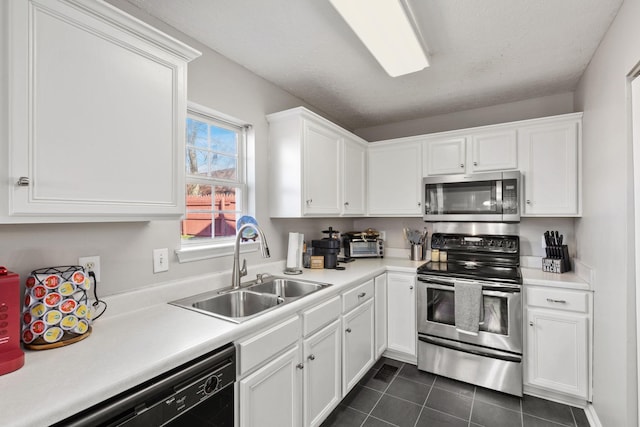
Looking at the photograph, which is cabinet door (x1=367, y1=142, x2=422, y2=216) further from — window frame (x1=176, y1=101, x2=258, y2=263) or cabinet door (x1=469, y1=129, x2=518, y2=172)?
window frame (x1=176, y1=101, x2=258, y2=263)

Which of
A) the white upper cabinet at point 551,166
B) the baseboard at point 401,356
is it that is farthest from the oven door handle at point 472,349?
the white upper cabinet at point 551,166

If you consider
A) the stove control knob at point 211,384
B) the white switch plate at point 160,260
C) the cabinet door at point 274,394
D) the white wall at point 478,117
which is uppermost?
the white wall at point 478,117

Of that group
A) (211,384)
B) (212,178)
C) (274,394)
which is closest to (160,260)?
(212,178)

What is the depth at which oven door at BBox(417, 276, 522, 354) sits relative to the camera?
7.52 feet

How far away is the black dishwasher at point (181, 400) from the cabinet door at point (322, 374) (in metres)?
0.58

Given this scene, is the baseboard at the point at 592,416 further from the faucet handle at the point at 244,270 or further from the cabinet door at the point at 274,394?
the faucet handle at the point at 244,270

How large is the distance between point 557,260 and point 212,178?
2777 millimetres

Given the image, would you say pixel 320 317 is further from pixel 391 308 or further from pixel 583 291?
pixel 583 291

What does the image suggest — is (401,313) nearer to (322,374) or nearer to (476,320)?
(476,320)

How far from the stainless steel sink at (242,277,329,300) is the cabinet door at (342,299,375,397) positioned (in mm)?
329

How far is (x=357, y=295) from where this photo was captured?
230 cm

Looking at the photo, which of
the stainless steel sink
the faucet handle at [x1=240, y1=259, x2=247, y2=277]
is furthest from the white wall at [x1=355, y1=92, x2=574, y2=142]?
the faucet handle at [x1=240, y1=259, x2=247, y2=277]

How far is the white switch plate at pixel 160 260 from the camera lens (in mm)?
1676

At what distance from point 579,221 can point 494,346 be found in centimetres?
126
